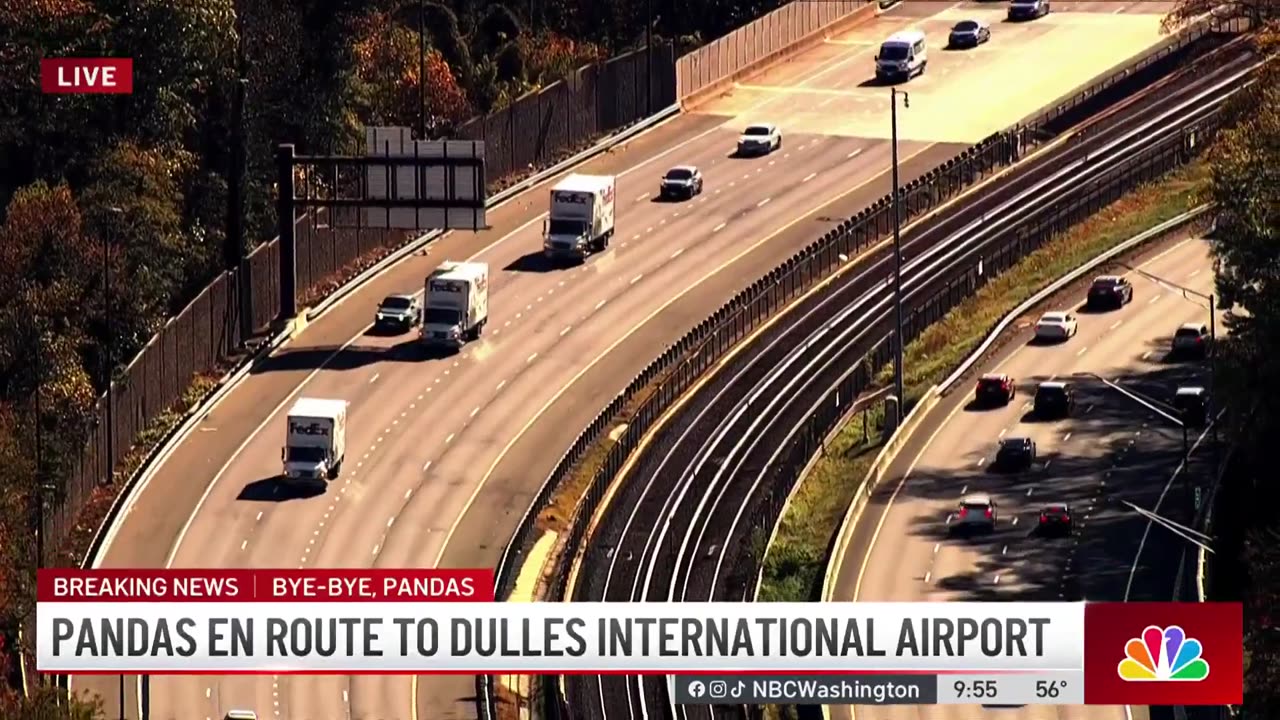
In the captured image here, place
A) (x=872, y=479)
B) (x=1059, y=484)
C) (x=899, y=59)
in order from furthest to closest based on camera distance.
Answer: (x=899, y=59)
(x=872, y=479)
(x=1059, y=484)

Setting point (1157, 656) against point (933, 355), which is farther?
point (933, 355)

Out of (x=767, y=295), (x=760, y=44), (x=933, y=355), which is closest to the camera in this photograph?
(x=933, y=355)

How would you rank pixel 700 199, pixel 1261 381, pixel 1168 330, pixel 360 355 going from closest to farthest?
pixel 1261 381
pixel 360 355
pixel 1168 330
pixel 700 199

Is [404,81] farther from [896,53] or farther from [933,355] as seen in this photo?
[933,355]

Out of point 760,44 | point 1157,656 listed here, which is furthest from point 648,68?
point 1157,656

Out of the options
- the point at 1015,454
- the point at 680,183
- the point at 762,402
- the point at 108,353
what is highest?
the point at 680,183

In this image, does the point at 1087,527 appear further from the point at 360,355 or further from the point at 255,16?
the point at 255,16

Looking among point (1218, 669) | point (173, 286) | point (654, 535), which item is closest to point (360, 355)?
point (173, 286)

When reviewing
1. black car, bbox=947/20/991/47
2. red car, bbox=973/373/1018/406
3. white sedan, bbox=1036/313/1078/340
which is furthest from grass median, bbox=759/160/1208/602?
black car, bbox=947/20/991/47

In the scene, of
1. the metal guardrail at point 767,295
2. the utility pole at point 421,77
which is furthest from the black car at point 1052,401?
the utility pole at point 421,77
